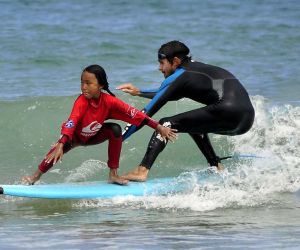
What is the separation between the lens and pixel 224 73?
825 centimetres

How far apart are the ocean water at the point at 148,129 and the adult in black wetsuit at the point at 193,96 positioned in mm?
457

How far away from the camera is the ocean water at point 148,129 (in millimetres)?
6668

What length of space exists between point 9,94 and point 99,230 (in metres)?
6.96

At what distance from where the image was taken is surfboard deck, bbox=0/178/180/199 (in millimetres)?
7406

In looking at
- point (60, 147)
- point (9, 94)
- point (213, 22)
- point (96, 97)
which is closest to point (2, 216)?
point (60, 147)

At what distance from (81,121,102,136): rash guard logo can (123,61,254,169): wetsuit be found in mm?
369

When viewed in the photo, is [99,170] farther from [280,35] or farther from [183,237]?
[280,35]

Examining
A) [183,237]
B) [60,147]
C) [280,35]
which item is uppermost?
[280,35]

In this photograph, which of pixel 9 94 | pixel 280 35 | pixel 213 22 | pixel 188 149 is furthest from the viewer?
pixel 213 22

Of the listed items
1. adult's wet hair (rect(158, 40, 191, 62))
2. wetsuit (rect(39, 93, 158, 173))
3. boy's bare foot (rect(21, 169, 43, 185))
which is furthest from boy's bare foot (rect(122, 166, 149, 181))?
adult's wet hair (rect(158, 40, 191, 62))

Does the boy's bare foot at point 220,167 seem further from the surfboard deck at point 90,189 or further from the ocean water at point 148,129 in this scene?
the surfboard deck at point 90,189

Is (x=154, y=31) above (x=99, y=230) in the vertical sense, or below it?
above

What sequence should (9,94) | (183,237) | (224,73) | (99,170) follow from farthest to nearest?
(9,94) → (99,170) → (224,73) → (183,237)

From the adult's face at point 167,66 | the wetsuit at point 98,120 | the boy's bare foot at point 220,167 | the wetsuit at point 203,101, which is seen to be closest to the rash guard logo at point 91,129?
the wetsuit at point 98,120
